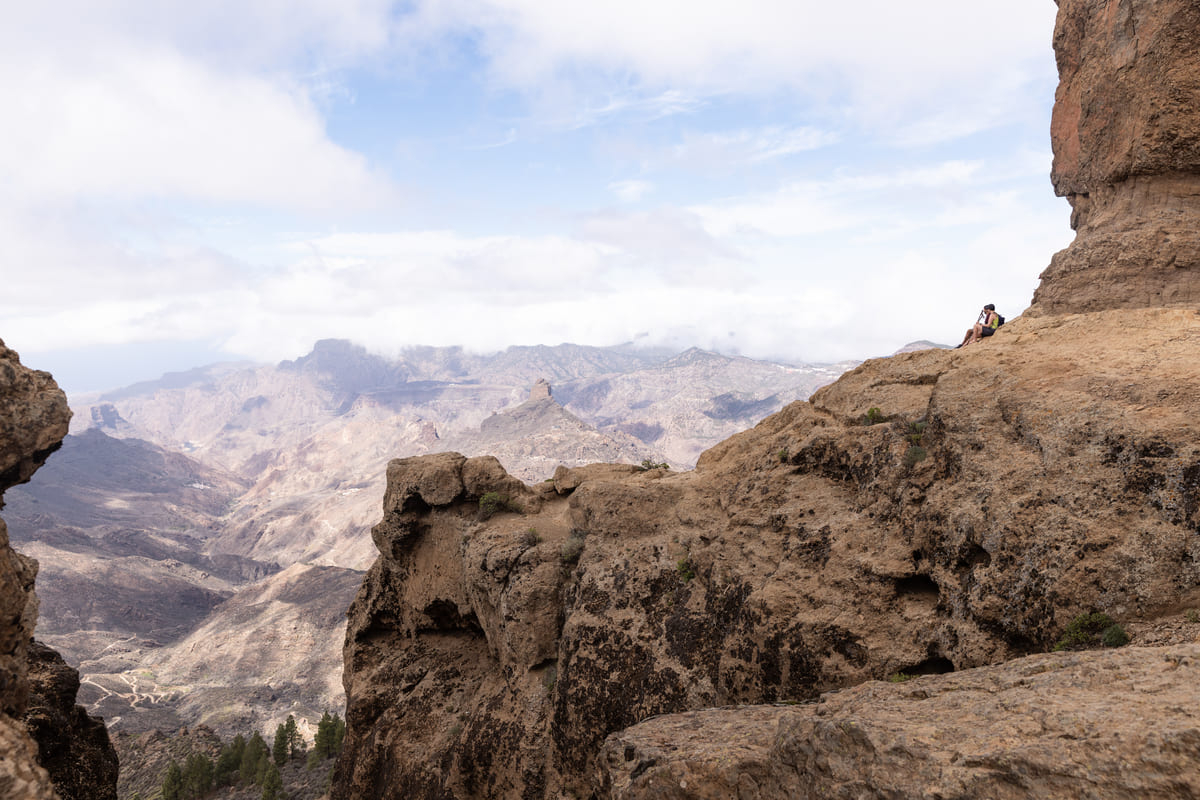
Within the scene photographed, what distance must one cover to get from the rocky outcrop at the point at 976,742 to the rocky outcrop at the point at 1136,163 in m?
13.7

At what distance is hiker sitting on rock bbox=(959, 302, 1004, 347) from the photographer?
22641 millimetres

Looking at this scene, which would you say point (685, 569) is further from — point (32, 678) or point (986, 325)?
point (32, 678)

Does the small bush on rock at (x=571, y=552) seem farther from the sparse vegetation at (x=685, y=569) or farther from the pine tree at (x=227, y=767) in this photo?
the pine tree at (x=227, y=767)

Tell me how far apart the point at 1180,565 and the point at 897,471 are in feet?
22.1

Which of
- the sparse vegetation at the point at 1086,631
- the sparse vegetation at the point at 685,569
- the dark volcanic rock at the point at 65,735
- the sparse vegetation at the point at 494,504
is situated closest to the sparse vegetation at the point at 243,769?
the dark volcanic rock at the point at 65,735

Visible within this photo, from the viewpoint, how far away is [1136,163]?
19781 mm

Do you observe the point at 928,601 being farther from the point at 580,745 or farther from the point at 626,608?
the point at 580,745

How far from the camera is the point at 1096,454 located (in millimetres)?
14008

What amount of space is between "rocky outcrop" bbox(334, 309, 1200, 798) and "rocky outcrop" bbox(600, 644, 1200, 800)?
1.73 metres

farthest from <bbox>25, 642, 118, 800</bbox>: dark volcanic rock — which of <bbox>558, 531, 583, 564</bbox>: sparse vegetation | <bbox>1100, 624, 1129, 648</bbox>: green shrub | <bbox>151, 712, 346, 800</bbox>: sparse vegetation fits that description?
<bbox>151, 712, 346, 800</bbox>: sparse vegetation

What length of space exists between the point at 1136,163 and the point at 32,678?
44.8 m

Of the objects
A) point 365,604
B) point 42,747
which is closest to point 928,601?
point 365,604

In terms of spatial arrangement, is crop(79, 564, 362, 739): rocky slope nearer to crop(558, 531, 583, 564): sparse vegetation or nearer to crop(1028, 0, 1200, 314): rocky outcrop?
crop(558, 531, 583, 564): sparse vegetation

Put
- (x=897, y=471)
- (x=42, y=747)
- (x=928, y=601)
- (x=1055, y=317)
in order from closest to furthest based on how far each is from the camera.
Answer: (x=928, y=601)
(x=897, y=471)
(x=1055, y=317)
(x=42, y=747)
